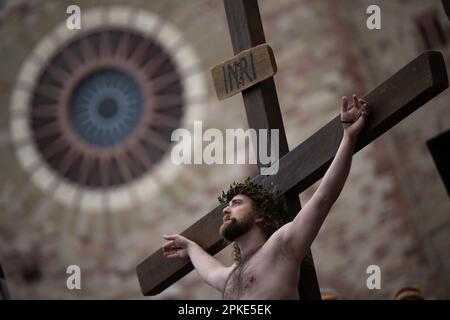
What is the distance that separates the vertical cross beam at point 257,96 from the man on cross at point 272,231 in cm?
17

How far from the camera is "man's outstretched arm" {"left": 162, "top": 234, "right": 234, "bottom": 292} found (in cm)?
302

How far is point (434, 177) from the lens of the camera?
Answer: 6.57 metres

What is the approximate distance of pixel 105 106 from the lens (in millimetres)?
7109

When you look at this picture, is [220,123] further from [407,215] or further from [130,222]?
[407,215]

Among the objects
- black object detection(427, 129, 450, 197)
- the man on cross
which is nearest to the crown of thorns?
the man on cross

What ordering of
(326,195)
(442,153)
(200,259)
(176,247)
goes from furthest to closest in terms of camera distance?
1. (442,153)
2. (176,247)
3. (200,259)
4. (326,195)

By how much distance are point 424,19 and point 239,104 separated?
181 centimetres

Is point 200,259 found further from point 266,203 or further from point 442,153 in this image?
point 442,153

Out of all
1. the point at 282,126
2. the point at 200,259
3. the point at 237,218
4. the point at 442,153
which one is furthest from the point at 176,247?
the point at 442,153

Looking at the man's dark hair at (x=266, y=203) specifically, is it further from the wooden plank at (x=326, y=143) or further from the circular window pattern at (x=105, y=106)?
the circular window pattern at (x=105, y=106)

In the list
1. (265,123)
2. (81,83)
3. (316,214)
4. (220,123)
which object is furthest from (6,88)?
(316,214)

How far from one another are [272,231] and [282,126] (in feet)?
1.67

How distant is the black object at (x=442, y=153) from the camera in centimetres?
399

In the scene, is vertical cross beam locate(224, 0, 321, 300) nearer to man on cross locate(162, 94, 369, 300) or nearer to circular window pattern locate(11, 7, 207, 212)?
man on cross locate(162, 94, 369, 300)
